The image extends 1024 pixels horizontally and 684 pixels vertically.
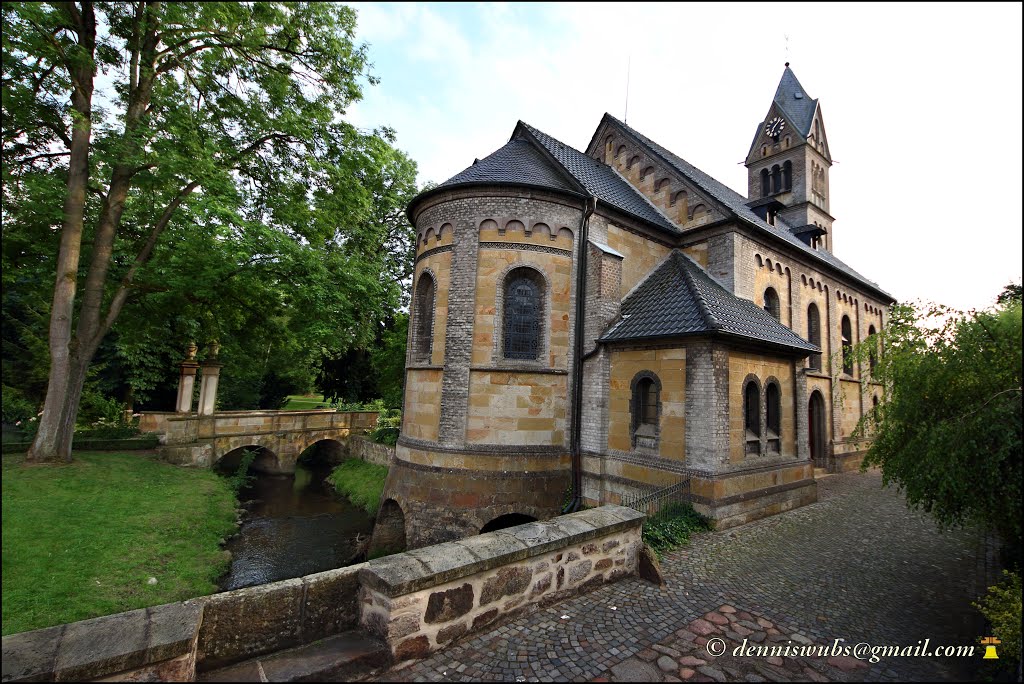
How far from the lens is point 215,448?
20641 millimetres

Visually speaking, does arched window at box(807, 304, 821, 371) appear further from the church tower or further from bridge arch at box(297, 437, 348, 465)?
bridge arch at box(297, 437, 348, 465)

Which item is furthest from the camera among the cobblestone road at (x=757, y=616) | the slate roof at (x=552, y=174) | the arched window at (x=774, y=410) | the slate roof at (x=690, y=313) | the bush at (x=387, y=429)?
the bush at (x=387, y=429)

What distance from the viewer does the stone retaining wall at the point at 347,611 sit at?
2.95 meters

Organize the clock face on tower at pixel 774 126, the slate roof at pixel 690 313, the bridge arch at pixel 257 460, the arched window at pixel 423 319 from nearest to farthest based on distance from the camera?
1. the slate roof at pixel 690 313
2. the arched window at pixel 423 319
3. the bridge arch at pixel 257 460
4. the clock face on tower at pixel 774 126

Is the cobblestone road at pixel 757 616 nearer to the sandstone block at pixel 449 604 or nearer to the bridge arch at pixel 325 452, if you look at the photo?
the sandstone block at pixel 449 604

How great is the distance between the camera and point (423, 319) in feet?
42.9

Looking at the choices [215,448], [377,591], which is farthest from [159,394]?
[377,591]

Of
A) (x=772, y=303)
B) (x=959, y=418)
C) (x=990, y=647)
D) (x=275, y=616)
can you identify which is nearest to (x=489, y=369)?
(x=275, y=616)

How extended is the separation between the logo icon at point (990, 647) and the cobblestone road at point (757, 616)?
0.21 metres

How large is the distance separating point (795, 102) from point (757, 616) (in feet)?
110

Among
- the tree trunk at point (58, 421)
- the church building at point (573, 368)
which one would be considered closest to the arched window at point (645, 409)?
the church building at point (573, 368)

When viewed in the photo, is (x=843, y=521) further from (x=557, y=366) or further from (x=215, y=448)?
(x=215, y=448)

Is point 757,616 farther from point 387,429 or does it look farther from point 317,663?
point 387,429

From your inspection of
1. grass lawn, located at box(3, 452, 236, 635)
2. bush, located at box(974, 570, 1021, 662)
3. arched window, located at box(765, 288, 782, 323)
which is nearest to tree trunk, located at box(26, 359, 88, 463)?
grass lawn, located at box(3, 452, 236, 635)
